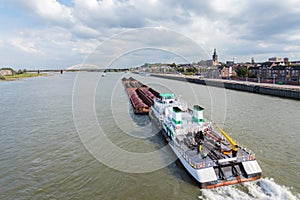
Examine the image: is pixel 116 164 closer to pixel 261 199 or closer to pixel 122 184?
pixel 122 184

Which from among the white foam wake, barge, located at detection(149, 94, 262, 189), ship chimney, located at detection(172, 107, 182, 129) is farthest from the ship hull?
ship chimney, located at detection(172, 107, 182, 129)

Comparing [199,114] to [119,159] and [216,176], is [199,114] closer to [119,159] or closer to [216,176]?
[216,176]

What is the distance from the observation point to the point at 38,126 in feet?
70.2

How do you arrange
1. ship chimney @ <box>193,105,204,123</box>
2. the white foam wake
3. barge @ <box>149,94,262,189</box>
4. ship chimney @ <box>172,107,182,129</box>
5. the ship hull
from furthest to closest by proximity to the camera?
ship chimney @ <box>193,105,204,123</box> < ship chimney @ <box>172,107,182,129</box> < barge @ <box>149,94,262,189</box> < the ship hull < the white foam wake

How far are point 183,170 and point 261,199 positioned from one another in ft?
14.1

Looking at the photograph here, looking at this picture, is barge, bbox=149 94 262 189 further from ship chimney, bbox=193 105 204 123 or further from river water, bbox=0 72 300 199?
river water, bbox=0 72 300 199

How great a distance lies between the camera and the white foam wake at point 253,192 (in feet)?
30.3

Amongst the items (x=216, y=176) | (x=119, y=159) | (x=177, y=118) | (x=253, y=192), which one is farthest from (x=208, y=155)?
(x=119, y=159)

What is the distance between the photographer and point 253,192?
9516 millimetres

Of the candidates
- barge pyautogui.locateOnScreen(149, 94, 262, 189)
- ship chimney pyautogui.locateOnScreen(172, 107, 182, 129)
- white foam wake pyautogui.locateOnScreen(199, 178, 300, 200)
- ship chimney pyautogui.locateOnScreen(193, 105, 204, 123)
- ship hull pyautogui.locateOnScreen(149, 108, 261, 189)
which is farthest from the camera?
ship chimney pyautogui.locateOnScreen(193, 105, 204, 123)

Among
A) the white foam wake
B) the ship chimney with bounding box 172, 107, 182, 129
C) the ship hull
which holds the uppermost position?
the ship chimney with bounding box 172, 107, 182, 129

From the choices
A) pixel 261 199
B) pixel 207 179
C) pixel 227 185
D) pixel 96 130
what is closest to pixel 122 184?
pixel 207 179

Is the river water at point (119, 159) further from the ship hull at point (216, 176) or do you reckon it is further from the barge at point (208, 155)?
the barge at point (208, 155)

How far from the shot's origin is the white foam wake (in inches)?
363
